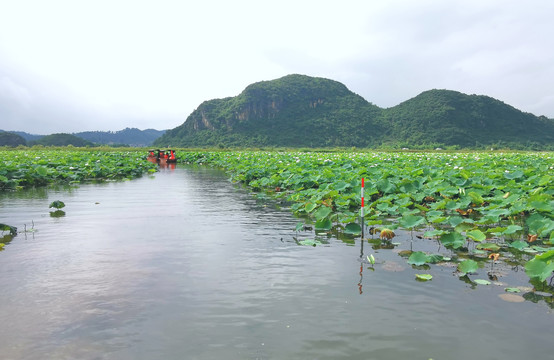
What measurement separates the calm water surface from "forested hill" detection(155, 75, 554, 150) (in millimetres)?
76923

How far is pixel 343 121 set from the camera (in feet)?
346

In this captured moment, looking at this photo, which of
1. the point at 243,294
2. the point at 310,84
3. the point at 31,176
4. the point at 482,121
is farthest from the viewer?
the point at 310,84

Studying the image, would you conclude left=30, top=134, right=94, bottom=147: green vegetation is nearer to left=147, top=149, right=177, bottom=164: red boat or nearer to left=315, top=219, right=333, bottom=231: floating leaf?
left=147, top=149, right=177, bottom=164: red boat

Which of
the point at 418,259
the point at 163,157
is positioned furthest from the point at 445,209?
the point at 163,157

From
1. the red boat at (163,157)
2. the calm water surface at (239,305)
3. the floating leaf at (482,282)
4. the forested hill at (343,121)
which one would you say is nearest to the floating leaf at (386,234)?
the calm water surface at (239,305)

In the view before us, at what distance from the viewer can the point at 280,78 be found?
13888cm

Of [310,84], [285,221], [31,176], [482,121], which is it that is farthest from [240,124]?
[285,221]

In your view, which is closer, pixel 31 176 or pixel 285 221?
pixel 285 221

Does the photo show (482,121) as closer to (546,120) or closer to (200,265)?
(546,120)

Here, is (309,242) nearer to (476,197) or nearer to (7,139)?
(476,197)

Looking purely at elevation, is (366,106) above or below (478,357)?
above

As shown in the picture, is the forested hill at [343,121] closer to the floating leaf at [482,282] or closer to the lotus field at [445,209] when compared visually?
the lotus field at [445,209]

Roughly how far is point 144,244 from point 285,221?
3.03 meters

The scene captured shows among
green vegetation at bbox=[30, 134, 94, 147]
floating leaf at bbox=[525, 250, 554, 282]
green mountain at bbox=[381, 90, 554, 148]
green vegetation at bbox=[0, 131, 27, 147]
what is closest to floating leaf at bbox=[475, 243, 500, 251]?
floating leaf at bbox=[525, 250, 554, 282]
